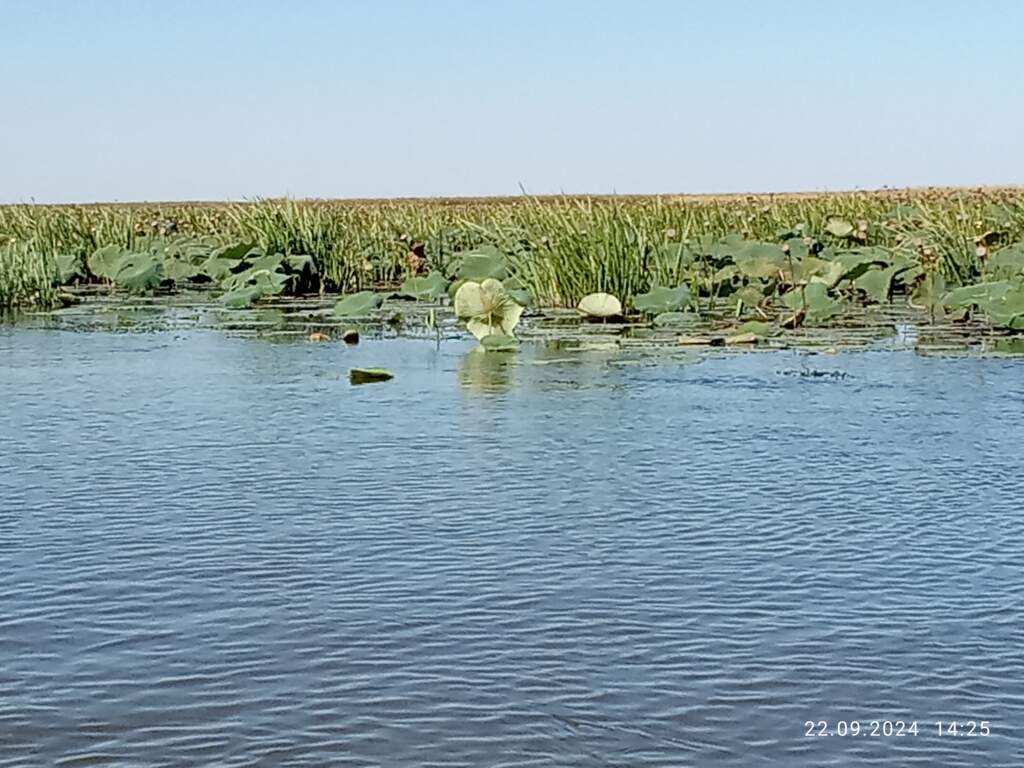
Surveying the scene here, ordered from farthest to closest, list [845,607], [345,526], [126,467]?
[126,467] → [345,526] → [845,607]

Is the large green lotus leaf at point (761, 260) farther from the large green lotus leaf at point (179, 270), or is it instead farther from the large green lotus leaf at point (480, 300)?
the large green lotus leaf at point (179, 270)

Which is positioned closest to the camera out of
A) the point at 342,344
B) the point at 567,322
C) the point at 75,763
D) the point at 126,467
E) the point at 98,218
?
the point at 75,763

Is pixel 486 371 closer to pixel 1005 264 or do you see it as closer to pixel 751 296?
pixel 751 296

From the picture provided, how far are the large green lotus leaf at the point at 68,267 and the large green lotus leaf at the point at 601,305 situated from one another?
6.78m

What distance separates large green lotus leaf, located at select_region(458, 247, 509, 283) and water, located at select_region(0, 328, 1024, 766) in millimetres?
6436

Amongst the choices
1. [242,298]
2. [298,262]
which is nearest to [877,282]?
[242,298]

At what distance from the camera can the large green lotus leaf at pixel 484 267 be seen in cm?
1440

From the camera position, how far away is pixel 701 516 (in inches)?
200

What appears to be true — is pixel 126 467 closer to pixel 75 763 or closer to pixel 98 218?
pixel 75 763

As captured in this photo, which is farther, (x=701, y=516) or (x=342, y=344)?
(x=342, y=344)

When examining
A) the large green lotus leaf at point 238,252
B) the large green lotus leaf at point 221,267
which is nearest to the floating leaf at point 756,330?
A: the large green lotus leaf at point 238,252

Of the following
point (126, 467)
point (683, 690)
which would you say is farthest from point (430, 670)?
point (126, 467)

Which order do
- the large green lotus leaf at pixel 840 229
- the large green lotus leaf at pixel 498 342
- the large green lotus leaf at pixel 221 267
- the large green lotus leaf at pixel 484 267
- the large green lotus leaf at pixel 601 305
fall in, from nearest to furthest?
1. the large green lotus leaf at pixel 498 342
2. the large green lotus leaf at pixel 601 305
3. the large green lotus leaf at pixel 484 267
4. the large green lotus leaf at pixel 840 229
5. the large green lotus leaf at pixel 221 267

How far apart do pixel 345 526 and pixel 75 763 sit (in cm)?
207
